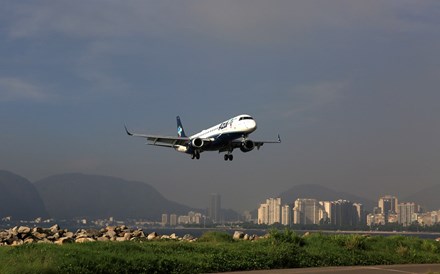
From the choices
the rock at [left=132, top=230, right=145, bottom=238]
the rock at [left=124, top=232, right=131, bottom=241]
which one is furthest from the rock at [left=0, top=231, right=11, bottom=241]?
the rock at [left=132, top=230, right=145, bottom=238]

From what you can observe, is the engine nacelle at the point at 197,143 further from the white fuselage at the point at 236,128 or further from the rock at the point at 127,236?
the rock at the point at 127,236

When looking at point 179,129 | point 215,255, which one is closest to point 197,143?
point 215,255

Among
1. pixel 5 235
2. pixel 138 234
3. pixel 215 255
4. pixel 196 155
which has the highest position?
pixel 196 155

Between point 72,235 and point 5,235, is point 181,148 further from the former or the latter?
point 5,235

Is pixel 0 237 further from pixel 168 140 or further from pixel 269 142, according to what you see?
pixel 269 142

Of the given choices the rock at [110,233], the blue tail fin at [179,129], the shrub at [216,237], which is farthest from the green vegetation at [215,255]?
the blue tail fin at [179,129]
